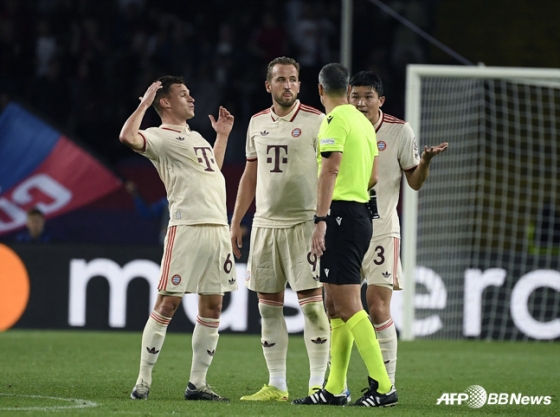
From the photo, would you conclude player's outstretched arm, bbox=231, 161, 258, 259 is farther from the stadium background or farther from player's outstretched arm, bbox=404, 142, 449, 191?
the stadium background

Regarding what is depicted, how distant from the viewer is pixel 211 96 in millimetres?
16547

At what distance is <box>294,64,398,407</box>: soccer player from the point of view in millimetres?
6523

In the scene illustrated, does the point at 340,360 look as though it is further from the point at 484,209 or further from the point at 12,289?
the point at 484,209

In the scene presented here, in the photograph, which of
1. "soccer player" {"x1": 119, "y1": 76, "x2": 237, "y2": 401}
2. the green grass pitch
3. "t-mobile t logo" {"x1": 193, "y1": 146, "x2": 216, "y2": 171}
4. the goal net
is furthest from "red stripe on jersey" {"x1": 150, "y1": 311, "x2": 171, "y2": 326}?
the goal net

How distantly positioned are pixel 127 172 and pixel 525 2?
6365 mm

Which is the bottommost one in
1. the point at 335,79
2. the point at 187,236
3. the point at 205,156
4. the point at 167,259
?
the point at 167,259

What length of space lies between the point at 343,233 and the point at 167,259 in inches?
46.9

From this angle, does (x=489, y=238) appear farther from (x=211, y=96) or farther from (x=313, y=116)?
(x=313, y=116)

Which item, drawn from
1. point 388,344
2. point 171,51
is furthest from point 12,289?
point 388,344

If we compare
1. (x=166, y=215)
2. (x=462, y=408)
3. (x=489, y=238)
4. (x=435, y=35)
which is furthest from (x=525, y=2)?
(x=462, y=408)

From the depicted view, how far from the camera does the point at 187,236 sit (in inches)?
279

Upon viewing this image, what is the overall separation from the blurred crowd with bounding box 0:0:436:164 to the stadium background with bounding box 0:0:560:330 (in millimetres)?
20

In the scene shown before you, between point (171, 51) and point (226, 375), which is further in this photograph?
point (171, 51)

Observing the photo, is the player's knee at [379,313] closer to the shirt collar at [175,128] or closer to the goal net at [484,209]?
the shirt collar at [175,128]
